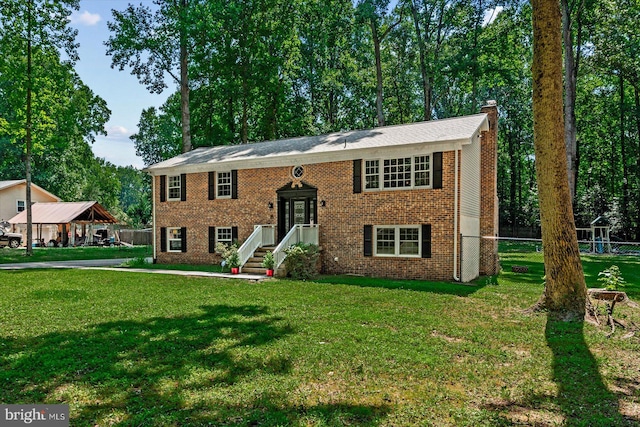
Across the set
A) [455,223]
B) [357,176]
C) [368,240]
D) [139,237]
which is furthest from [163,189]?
[139,237]

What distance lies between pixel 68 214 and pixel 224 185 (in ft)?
73.0

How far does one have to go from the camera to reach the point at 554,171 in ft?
25.9

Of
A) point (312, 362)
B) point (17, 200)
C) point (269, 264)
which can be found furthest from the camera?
point (17, 200)

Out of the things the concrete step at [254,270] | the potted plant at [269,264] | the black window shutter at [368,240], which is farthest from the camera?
the concrete step at [254,270]

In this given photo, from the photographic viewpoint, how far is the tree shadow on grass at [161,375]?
3.86 meters

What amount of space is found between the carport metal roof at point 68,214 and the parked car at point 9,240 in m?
1.75

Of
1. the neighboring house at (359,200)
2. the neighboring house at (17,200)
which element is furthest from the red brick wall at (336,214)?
the neighboring house at (17,200)

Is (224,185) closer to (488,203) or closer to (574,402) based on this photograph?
(488,203)

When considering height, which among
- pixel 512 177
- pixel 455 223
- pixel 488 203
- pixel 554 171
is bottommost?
pixel 455 223

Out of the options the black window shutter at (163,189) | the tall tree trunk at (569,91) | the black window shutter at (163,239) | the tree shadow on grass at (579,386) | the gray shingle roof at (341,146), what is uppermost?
the tall tree trunk at (569,91)

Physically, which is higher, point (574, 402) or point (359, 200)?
point (359, 200)

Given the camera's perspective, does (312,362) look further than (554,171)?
No

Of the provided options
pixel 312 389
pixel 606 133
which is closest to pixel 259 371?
pixel 312 389

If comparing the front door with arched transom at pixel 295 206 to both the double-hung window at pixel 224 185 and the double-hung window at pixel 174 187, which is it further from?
the double-hung window at pixel 174 187
